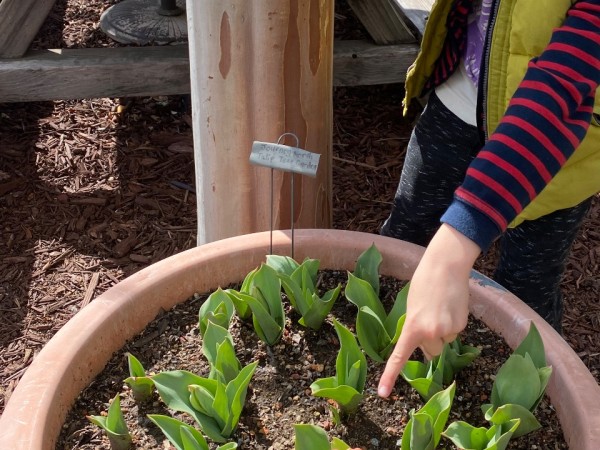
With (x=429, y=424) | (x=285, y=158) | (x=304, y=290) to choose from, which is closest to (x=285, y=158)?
(x=285, y=158)

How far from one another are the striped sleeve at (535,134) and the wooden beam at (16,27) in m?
1.60

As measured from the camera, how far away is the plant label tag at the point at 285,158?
1.08m

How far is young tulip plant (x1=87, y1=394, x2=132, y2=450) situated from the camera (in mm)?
928

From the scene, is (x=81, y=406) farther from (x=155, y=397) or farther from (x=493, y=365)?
(x=493, y=365)

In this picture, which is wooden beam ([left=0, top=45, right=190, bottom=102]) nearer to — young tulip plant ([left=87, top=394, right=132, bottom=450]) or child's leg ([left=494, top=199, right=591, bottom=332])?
child's leg ([left=494, top=199, right=591, bottom=332])

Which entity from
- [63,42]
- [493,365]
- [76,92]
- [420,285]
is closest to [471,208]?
[420,285]

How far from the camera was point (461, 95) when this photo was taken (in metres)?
1.32

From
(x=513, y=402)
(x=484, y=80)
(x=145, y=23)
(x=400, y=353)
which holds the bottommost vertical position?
(x=145, y=23)

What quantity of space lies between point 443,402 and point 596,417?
0.60 feet

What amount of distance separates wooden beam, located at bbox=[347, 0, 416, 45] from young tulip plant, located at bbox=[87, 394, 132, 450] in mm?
1507

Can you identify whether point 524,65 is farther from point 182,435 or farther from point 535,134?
point 182,435

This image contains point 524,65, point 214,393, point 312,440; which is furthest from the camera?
point 524,65

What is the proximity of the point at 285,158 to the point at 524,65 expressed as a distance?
359 millimetres

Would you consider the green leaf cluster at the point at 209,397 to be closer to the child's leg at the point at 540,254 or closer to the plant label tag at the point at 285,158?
the plant label tag at the point at 285,158
